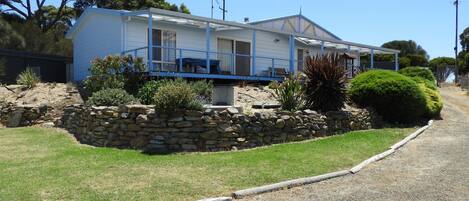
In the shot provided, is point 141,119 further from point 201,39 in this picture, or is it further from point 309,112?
point 201,39

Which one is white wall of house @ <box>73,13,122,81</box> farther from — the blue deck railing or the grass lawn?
the grass lawn

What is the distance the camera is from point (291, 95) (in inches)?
567

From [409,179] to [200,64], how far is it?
1208 cm

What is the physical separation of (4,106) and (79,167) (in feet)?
32.2

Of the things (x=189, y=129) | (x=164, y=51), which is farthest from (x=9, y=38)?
(x=189, y=129)

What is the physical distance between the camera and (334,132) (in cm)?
1485

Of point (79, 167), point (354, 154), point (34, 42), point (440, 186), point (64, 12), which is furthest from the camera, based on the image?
point (64, 12)

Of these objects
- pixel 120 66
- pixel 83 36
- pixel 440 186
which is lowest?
pixel 440 186

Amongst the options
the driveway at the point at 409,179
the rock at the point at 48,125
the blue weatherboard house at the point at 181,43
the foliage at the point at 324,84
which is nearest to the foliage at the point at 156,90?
the blue weatherboard house at the point at 181,43

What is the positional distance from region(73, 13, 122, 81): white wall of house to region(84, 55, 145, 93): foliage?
281 cm

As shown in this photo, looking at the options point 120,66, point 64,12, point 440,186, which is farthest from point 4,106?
point 64,12

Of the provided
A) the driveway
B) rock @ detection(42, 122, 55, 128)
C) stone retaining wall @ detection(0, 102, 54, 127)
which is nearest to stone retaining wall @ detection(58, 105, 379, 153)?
the driveway

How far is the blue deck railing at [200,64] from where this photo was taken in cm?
1896

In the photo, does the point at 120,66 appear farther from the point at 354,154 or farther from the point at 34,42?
the point at 34,42
